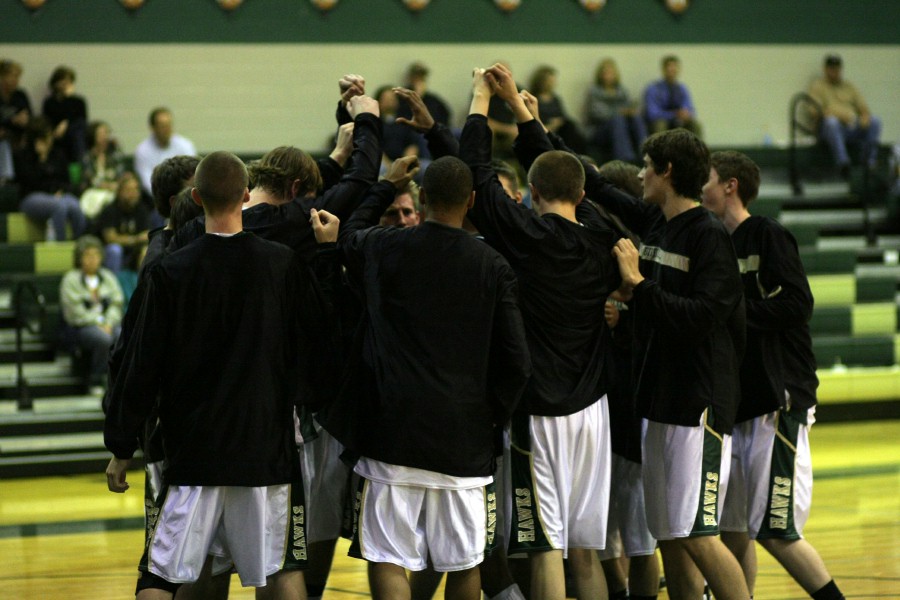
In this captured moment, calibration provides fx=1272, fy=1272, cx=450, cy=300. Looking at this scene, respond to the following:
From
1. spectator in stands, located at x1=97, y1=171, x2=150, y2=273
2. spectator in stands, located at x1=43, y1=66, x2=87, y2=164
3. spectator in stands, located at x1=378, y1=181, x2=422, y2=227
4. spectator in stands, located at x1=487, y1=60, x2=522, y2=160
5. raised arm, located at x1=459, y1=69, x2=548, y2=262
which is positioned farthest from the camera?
spectator in stands, located at x1=487, y1=60, x2=522, y2=160

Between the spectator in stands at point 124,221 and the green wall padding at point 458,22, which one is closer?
the spectator in stands at point 124,221

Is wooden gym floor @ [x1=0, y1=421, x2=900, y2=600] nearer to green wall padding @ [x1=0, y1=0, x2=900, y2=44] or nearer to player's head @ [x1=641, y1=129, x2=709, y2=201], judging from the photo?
player's head @ [x1=641, y1=129, x2=709, y2=201]

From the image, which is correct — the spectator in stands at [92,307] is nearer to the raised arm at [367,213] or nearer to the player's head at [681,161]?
the raised arm at [367,213]

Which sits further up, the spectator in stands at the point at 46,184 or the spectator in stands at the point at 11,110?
the spectator in stands at the point at 11,110

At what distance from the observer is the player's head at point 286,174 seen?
490 centimetres

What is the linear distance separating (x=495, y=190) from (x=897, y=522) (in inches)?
167

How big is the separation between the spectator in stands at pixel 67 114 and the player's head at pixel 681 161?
9.20m

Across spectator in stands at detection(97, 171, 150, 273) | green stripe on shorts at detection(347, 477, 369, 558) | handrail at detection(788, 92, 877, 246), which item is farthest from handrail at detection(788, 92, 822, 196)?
green stripe on shorts at detection(347, 477, 369, 558)

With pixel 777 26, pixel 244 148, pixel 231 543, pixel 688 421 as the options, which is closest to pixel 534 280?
pixel 688 421

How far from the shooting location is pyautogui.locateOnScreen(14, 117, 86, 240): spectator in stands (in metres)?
12.1

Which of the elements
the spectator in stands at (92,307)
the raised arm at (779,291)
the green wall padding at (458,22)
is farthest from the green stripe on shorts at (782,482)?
the green wall padding at (458,22)

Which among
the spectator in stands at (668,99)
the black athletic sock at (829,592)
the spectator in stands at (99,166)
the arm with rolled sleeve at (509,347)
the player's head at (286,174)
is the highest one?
the player's head at (286,174)

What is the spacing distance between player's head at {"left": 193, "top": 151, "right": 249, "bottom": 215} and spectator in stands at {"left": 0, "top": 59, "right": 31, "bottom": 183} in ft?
29.3

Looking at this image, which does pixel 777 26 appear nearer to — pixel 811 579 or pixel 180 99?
pixel 180 99
